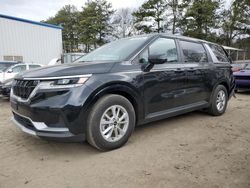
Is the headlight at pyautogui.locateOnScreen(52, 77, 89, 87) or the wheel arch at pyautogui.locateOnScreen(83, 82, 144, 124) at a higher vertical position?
the headlight at pyautogui.locateOnScreen(52, 77, 89, 87)

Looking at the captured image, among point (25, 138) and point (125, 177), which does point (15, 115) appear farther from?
point (125, 177)

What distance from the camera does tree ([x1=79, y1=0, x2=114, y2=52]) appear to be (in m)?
31.9

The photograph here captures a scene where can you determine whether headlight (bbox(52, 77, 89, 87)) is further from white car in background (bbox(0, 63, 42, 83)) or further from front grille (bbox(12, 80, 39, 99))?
white car in background (bbox(0, 63, 42, 83))

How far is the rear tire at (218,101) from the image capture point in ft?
16.2

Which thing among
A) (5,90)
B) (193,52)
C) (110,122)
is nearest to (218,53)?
(193,52)

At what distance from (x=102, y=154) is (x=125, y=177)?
664mm

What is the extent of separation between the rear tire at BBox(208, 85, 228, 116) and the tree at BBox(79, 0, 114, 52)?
28410 millimetres

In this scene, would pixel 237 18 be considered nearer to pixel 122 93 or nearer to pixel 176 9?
pixel 176 9

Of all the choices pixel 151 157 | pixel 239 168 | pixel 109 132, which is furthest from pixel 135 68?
pixel 239 168

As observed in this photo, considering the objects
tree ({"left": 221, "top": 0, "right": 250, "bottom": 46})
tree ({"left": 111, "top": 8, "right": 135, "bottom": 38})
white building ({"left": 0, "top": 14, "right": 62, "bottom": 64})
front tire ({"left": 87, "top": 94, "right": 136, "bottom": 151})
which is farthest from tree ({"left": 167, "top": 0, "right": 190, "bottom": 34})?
front tire ({"left": 87, "top": 94, "right": 136, "bottom": 151})

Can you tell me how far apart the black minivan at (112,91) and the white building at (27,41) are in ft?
50.9

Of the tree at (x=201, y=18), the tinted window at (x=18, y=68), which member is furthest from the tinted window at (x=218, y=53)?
the tree at (x=201, y=18)

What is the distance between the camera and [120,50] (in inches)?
146

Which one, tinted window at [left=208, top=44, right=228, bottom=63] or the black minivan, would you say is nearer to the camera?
the black minivan
